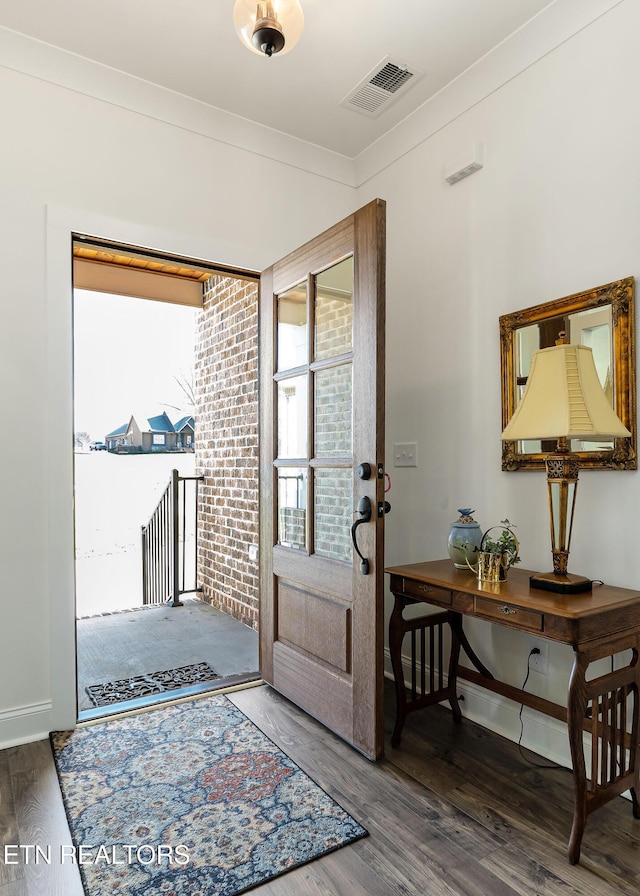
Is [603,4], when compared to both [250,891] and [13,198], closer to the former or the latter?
[13,198]

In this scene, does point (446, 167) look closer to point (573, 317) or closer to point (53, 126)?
point (573, 317)

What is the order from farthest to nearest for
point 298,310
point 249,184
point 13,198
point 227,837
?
point 249,184
point 298,310
point 13,198
point 227,837

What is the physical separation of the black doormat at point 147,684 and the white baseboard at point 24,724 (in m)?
0.39

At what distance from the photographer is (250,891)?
1.53 metres

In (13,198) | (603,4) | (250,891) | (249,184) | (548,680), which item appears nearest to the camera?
(250,891)

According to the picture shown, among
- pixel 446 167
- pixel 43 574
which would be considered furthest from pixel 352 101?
pixel 43 574

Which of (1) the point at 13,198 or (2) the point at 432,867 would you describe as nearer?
(2) the point at 432,867

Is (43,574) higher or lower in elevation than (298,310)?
lower

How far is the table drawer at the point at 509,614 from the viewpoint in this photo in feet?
5.89

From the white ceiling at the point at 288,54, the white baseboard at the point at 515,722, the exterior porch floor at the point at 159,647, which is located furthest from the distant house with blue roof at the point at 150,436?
the white baseboard at the point at 515,722

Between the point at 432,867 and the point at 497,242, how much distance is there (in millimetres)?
2373

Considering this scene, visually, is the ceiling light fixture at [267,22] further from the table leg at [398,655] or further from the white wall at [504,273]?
the table leg at [398,655]

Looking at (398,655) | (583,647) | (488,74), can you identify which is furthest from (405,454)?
(488,74)

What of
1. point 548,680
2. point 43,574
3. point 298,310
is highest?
point 298,310
